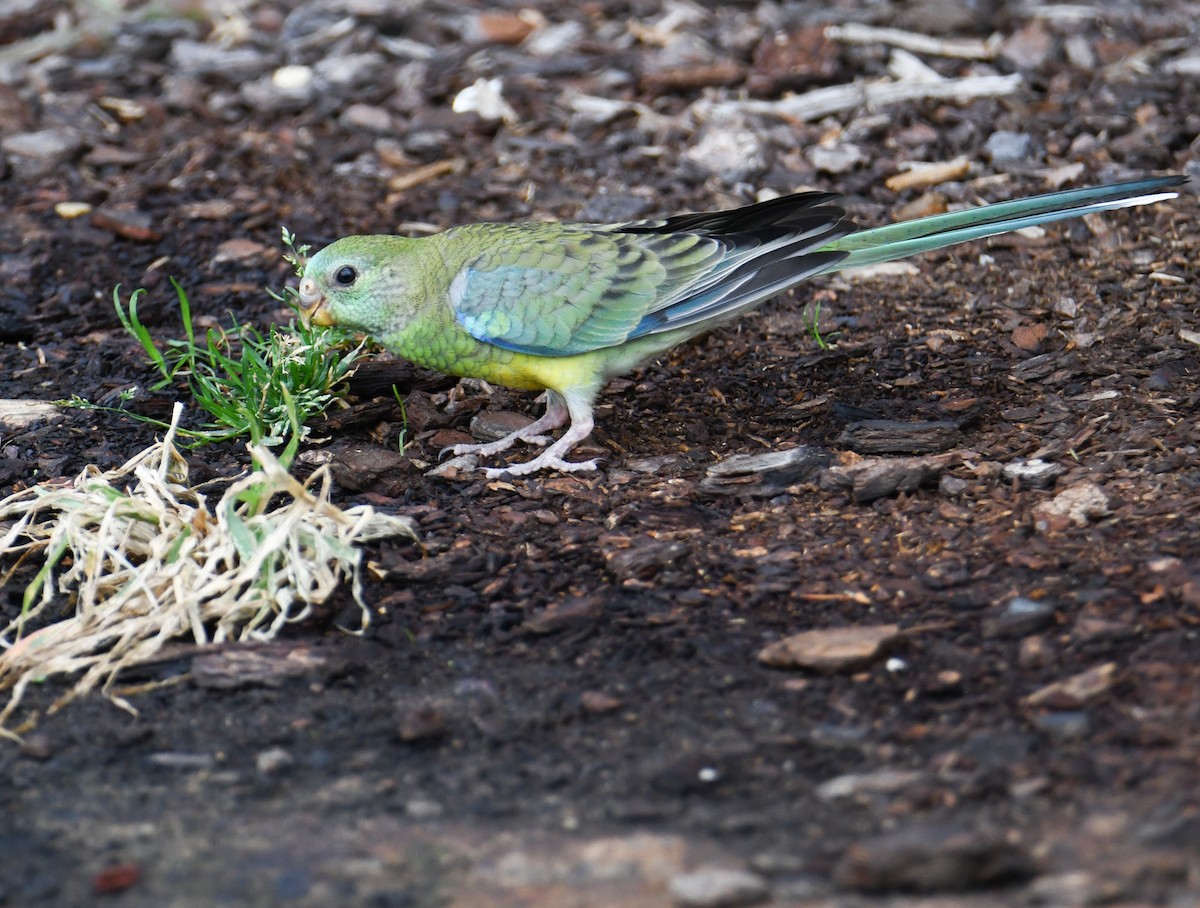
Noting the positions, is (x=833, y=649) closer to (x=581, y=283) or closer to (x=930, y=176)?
(x=581, y=283)

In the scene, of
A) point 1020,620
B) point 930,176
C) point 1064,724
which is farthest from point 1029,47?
point 1064,724

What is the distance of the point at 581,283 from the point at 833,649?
6.86ft

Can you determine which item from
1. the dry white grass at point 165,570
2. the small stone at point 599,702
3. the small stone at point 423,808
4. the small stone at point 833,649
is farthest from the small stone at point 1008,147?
the small stone at point 423,808

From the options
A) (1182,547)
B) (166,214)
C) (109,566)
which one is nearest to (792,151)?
(166,214)

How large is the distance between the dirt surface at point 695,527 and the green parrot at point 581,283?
1.36ft

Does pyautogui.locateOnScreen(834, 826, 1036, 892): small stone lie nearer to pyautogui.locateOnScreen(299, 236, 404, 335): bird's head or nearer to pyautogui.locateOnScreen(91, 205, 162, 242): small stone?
pyautogui.locateOnScreen(299, 236, 404, 335): bird's head

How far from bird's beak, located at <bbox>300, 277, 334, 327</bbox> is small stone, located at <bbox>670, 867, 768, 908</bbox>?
3.14 m

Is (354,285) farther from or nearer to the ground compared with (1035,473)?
farther from the ground

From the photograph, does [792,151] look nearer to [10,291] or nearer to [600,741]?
[10,291]

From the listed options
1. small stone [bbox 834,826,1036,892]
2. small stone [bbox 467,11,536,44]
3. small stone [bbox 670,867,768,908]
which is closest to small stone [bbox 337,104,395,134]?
small stone [bbox 467,11,536,44]

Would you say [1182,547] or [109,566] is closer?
[1182,547]

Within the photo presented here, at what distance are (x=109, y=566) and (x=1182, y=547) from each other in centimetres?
347

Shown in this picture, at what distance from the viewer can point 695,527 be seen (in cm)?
463

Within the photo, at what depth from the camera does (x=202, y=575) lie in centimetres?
409
